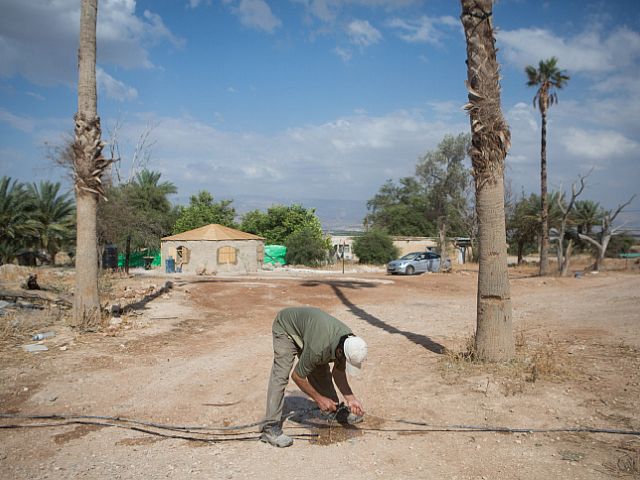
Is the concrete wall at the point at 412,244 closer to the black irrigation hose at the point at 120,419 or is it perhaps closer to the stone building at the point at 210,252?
the stone building at the point at 210,252

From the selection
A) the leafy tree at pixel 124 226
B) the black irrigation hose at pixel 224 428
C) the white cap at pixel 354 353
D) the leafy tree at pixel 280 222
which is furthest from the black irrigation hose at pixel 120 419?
the leafy tree at pixel 280 222

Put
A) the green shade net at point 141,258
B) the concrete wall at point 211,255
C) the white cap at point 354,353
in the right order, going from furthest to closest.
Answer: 1. the green shade net at point 141,258
2. the concrete wall at point 211,255
3. the white cap at point 354,353

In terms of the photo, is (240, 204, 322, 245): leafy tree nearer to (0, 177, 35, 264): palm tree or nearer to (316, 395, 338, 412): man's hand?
(0, 177, 35, 264): palm tree

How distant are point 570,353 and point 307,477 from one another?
498cm

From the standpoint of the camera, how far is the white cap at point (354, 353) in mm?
4102

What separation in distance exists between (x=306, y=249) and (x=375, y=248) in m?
6.37

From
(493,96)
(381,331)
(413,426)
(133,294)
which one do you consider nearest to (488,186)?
(493,96)

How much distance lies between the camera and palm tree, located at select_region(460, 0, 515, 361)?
6734mm

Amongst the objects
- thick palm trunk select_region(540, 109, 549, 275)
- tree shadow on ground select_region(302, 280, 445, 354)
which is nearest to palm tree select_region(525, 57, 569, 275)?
thick palm trunk select_region(540, 109, 549, 275)

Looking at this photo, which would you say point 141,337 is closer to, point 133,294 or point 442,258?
point 133,294

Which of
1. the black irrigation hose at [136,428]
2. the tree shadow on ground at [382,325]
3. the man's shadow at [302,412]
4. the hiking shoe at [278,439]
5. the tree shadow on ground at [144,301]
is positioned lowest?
the black irrigation hose at [136,428]

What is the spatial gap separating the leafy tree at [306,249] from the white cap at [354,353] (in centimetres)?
3783

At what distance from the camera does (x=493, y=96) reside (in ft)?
22.8

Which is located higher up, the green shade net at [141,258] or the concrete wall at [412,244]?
the concrete wall at [412,244]
